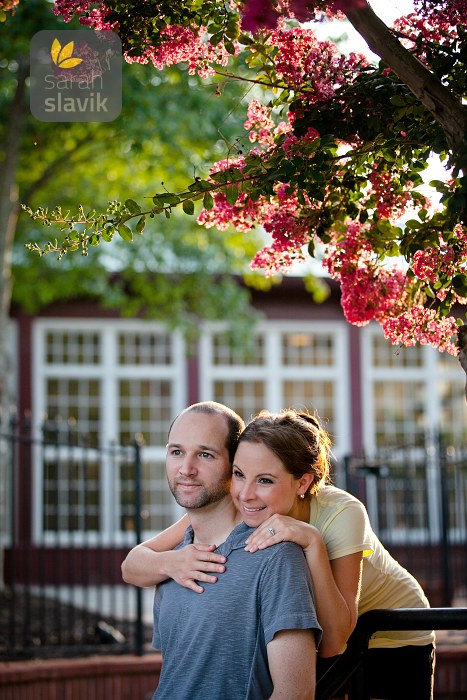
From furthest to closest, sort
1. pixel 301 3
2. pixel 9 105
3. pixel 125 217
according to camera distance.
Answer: pixel 9 105 < pixel 125 217 < pixel 301 3

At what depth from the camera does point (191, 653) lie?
256 centimetres

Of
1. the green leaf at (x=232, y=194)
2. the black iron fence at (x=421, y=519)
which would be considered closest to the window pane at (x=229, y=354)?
the black iron fence at (x=421, y=519)

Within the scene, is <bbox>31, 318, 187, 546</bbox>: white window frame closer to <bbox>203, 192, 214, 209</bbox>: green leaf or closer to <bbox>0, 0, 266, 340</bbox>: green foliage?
<bbox>0, 0, 266, 340</bbox>: green foliage

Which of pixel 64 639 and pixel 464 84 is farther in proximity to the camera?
pixel 64 639

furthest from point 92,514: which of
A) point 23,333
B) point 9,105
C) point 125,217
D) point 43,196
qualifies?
point 125,217

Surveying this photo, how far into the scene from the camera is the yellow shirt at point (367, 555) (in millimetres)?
2703

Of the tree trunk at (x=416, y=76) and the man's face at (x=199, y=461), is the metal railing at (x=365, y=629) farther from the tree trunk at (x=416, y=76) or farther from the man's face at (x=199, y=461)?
the tree trunk at (x=416, y=76)

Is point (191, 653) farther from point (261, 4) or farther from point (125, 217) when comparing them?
point (261, 4)

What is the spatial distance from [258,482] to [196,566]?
10.7 inches

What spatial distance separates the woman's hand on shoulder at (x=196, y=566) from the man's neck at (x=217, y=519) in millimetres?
90

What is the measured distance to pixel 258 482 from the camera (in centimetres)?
264

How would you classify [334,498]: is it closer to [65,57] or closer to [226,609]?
[226,609]

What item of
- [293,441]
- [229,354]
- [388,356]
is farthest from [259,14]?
[388,356]

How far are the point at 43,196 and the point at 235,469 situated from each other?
10528 millimetres
